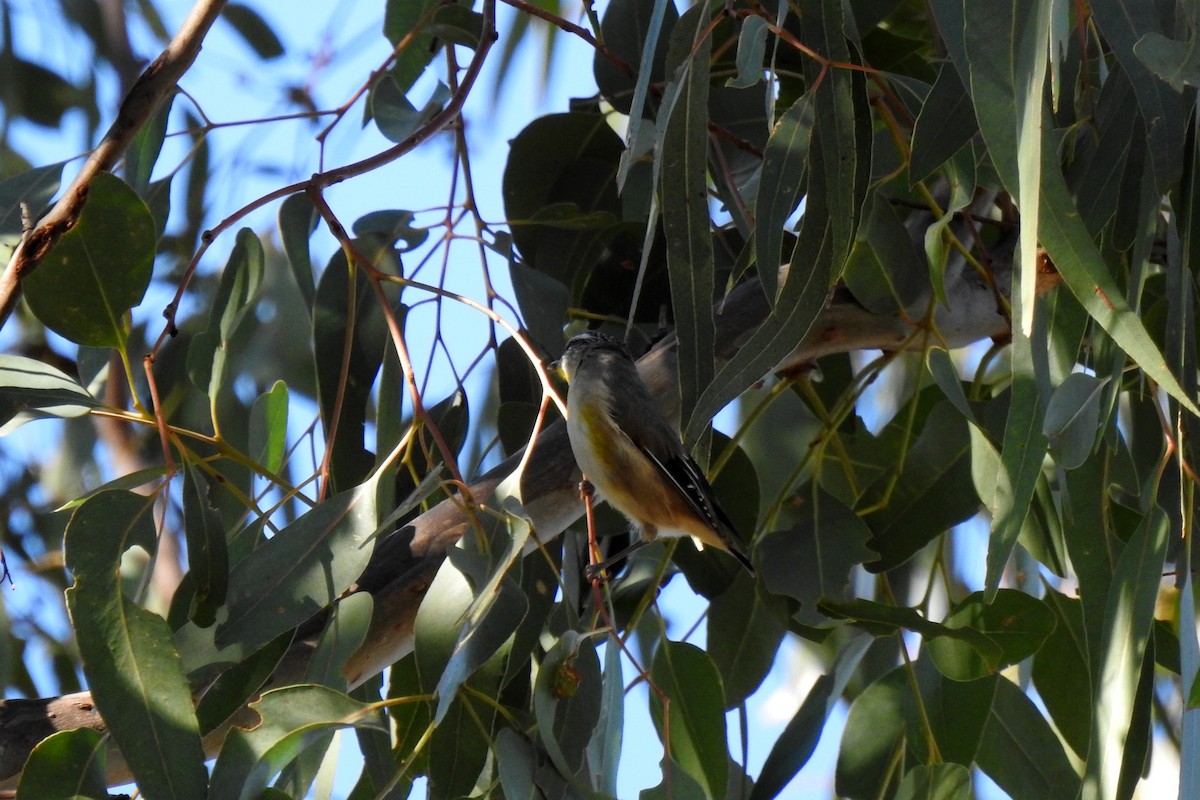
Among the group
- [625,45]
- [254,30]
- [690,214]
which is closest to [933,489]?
[690,214]

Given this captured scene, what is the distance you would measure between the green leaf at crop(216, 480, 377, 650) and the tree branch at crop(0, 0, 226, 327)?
0.45 metres

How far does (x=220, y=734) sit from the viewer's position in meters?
A: 1.72

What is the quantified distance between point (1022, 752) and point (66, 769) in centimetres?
147

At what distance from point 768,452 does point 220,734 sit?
4.18 feet

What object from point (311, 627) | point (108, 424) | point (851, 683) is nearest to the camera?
point (311, 627)

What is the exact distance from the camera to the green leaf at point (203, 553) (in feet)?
5.28

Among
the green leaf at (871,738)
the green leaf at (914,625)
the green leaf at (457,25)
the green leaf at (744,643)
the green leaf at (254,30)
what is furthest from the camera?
the green leaf at (254,30)

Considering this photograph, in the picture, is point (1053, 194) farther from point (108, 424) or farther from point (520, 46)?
point (108, 424)

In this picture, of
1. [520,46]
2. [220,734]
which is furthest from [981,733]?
[520,46]

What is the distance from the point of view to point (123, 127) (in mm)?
1625

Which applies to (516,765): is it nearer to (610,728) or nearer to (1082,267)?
(610,728)

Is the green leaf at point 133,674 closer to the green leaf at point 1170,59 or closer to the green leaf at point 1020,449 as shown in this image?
the green leaf at point 1020,449

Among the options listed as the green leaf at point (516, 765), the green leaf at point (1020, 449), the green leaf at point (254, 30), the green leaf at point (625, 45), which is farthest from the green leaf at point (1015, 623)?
the green leaf at point (254, 30)

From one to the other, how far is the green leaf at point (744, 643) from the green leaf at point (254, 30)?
7.18ft
